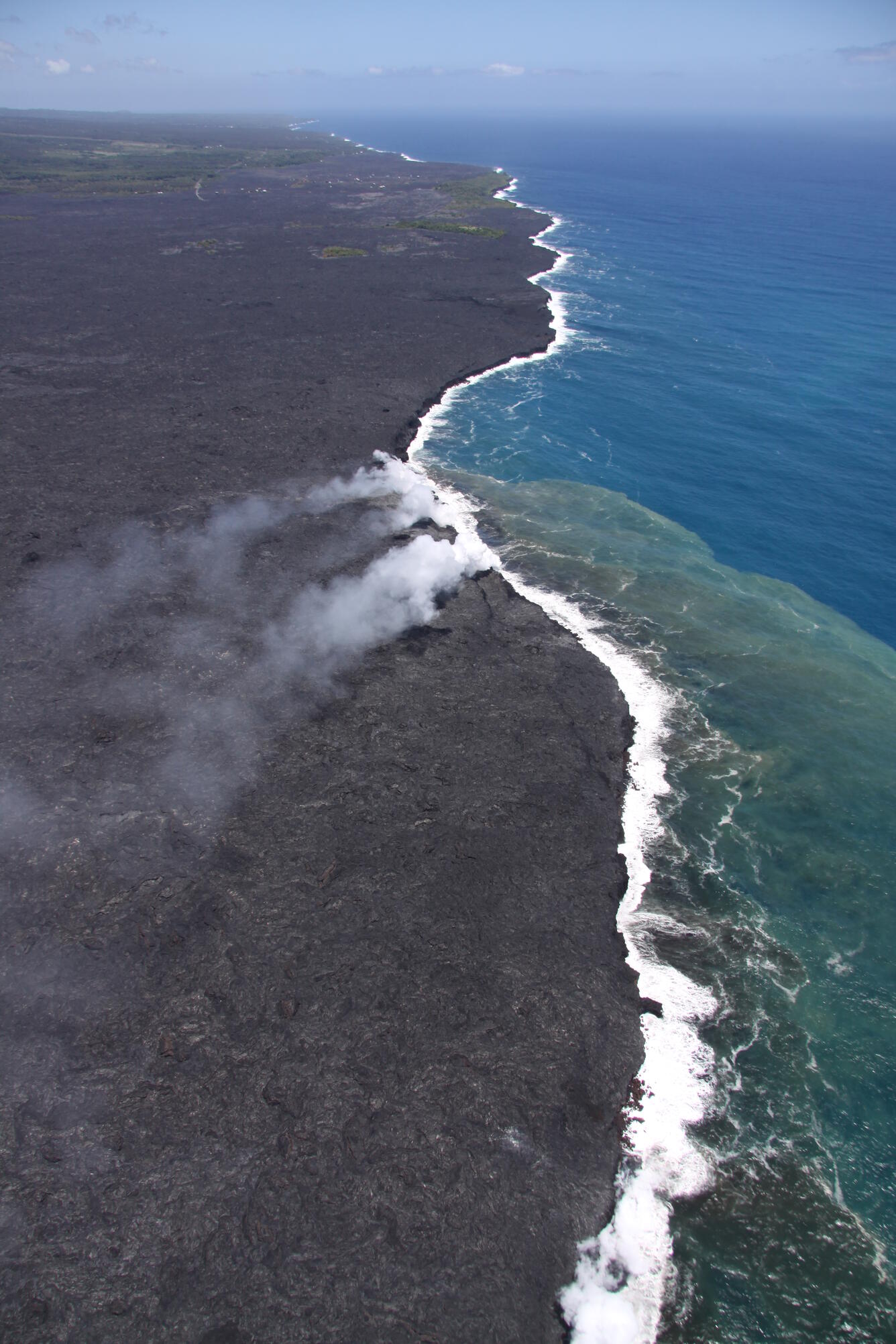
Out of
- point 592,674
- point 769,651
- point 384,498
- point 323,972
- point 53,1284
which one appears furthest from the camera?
point 384,498

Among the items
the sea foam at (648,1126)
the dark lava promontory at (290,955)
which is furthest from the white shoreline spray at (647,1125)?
the dark lava promontory at (290,955)

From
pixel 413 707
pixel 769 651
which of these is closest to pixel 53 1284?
pixel 413 707

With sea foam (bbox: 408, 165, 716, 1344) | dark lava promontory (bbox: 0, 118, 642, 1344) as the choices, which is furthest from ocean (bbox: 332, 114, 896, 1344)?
A: dark lava promontory (bbox: 0, 118, 642, 1344)

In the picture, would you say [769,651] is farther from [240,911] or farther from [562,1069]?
[240,911]

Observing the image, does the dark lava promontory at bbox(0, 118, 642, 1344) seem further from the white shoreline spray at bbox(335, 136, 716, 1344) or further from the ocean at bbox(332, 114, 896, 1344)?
the ocean at bbox(332, 114, 896, 1344)

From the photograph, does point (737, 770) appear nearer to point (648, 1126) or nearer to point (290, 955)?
point (648, 1126)

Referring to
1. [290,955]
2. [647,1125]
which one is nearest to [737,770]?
[647,1125]
